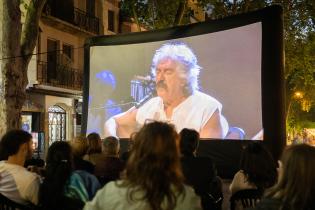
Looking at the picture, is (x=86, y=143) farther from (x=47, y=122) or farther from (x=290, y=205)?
(x=47, y=122)

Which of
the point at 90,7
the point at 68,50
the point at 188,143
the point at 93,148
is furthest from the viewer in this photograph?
the point at 90,7

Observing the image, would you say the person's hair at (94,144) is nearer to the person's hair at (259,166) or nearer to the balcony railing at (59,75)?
the person's hair at (259,166)

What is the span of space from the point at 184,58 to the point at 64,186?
281 inches

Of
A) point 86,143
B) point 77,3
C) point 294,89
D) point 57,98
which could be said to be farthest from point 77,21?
point 86,143

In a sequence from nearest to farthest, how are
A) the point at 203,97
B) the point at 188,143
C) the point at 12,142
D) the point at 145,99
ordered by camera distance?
1. the point at 12,142
2. the point at 188,143
3. the point at 203,97
4. the point at 145,99

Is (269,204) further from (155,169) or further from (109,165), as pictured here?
(109,165)

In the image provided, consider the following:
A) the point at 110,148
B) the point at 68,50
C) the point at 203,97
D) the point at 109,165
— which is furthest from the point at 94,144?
the point at 68,50

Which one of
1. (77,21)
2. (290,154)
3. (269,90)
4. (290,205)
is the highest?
(77,21)

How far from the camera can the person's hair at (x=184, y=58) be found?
34.8 ft

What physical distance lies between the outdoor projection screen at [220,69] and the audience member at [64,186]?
5839mm

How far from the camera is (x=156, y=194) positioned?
8.91 feet

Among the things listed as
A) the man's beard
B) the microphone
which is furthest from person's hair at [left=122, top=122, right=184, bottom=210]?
the microphone

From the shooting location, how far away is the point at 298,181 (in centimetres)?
268

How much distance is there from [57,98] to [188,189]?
71.0ft
